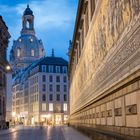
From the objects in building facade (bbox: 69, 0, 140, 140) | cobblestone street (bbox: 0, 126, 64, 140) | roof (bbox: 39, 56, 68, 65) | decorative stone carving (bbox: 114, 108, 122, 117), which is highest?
roof (bbox: 39, 56, 68, 65)

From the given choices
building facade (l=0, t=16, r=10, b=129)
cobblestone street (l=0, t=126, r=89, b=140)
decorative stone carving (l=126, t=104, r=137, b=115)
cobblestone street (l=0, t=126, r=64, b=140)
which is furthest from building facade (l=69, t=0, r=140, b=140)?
building facade (l=0, t=16, r=10, b=129)

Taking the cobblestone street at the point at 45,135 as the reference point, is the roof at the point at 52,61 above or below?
above

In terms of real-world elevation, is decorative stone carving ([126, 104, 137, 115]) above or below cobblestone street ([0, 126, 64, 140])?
above

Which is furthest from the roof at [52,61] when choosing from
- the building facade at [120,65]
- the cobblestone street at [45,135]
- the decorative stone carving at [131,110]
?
the decorative stone carving at [131,110]

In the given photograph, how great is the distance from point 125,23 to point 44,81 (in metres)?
119

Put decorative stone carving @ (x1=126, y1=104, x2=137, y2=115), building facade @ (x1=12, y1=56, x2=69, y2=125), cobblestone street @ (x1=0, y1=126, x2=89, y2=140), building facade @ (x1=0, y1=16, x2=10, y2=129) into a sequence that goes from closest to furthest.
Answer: decorative stone carving @ (x1=126, y1=104, x2=137, y2=115)
cobblestone street @ (x1=0, y1=126, x2=89, y2=140)
building facade @ (x1=0, y1=16, x2=10, y2=129)
building facade @ (x1=12, y1=56, x2=69, y2=125)

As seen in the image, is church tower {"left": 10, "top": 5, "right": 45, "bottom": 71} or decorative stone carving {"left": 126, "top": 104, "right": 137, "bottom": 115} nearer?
decorative stone carving {"left": 126, "top": 104, "right": 137, "bottom": 115}

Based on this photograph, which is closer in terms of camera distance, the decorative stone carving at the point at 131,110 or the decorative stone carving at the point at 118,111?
the decorative stone carving at the point at 131,110

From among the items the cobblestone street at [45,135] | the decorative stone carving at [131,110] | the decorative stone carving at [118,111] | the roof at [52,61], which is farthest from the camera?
the roof at [52,61]

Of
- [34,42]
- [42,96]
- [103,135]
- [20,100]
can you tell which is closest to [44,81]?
[42,96]

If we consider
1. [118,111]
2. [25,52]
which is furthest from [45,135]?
[25,52]

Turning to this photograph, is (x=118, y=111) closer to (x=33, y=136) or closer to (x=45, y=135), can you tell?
(x=33, y=136)

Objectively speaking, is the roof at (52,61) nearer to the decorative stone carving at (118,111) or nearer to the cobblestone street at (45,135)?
the cobblestone street at (45,135)

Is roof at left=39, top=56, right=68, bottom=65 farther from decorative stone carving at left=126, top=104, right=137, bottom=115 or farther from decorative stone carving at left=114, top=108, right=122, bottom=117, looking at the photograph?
decorative stone carving at left=126, top=104, right=137, bottom=115
